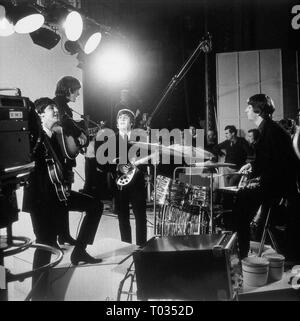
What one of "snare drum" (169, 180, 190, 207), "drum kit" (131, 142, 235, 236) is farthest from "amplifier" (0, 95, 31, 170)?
"snare drum" (169, 180, 190, 207)

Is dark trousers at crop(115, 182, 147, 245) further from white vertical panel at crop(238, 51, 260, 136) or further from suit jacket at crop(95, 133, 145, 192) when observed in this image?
white vertical panel at crop(238, 51, 260, 136)

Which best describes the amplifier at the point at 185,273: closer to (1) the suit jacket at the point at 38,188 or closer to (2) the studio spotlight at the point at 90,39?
(1) the suit jacket at the point at 38,188

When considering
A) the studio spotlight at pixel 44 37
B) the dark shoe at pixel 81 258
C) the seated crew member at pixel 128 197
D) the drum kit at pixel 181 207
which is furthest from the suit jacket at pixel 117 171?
the studio spotlight at pixel 44 37

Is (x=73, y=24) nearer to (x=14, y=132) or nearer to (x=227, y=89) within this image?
(x=14, y=132)

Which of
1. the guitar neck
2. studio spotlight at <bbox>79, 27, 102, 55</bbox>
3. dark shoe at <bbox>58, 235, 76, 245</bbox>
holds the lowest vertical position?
dark shoe at <bbox>58, 235, 76, 245</bbox>

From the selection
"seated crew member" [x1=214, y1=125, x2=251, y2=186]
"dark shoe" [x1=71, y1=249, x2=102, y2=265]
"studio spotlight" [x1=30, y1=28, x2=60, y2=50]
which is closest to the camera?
"dark shoe" [x1=71, y1=249, x2=102, y2=265]

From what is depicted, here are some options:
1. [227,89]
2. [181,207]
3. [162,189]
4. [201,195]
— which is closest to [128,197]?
[162,189]

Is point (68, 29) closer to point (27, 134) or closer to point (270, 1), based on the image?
point (27, 134)

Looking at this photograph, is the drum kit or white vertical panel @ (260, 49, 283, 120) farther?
white vertical panel @ (260, 49, 283, 120)

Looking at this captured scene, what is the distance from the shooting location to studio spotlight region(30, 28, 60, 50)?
5559 millimetres

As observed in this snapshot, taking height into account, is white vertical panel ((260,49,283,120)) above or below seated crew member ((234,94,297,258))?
above

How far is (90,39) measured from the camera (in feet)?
19.6

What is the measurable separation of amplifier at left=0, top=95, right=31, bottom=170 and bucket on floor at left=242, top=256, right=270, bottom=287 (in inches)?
93.0

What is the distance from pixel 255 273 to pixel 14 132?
8.34 feet
